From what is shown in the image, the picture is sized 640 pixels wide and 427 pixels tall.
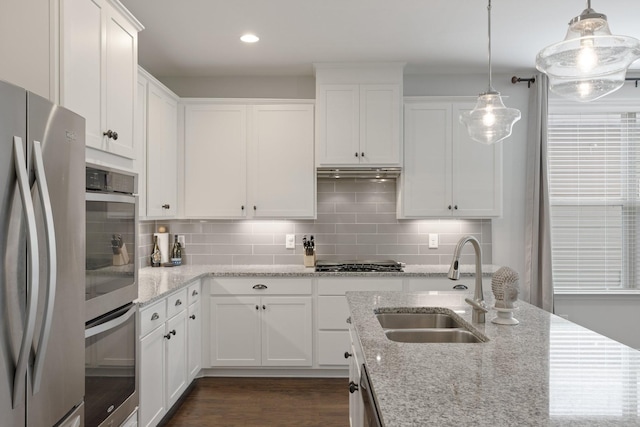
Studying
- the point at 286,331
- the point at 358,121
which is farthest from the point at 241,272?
the point at 358,121

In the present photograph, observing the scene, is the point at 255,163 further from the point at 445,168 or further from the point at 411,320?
the point at 411,320

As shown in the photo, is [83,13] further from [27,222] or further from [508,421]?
[508,421]

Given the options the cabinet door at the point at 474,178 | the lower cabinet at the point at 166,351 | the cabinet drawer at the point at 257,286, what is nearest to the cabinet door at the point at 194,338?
the lower cabinet at the point at 166,351

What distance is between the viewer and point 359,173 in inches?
160

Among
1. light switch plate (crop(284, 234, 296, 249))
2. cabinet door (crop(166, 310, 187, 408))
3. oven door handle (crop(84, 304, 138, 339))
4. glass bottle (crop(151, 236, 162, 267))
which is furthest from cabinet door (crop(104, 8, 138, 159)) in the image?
light switch plate (crop(284, 234, 296, 249))

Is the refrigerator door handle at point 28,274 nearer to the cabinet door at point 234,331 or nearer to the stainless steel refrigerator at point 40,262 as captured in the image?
the stainless steel refrigerator at point 40,262

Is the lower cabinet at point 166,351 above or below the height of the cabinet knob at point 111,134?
below

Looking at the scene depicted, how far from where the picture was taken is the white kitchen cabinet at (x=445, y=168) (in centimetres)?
394

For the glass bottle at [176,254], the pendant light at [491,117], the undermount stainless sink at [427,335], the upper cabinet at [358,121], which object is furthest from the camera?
Result: the glass bottle at [176,254]

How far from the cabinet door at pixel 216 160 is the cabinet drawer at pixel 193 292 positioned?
697 millimetres

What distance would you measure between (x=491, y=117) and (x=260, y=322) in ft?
7.86

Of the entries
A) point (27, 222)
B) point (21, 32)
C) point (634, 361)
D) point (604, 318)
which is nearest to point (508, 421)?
point (634, 361)

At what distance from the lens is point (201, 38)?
3373 mm

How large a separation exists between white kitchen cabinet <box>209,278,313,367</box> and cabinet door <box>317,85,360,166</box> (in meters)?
1.08
